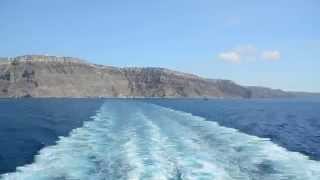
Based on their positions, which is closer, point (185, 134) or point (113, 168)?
point (113, 168)

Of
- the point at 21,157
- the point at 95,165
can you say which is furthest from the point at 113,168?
the point at 21,157

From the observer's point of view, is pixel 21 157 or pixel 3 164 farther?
pixel 21 157

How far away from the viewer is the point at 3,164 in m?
23.2

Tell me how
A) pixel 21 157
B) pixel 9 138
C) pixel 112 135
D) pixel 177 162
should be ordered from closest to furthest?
pixel 177 162 < pixel 21 157 < pixel 112 135 < pixel 9 138

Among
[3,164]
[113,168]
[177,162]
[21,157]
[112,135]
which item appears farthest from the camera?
[112,135]

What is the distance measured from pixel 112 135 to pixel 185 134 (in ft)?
16.9

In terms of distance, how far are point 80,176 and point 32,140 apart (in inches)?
649

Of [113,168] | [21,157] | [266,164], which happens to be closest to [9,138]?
[21,157]

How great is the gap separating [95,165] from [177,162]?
3633mm

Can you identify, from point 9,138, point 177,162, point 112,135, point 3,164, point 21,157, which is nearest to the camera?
point 177,162

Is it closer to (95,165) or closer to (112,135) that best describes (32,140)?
(112,135)

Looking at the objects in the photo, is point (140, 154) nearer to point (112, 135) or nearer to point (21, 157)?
point (21, 157)

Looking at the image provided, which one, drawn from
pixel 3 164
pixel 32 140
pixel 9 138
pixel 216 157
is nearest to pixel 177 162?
pixel 216 157

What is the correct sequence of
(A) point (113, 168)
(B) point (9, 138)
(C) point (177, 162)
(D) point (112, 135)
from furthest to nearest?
1. (B) point (9, 138)
2. (D) point (112, 135)
3. (C) point (177, 162)
4. (A) point (113, 168)
